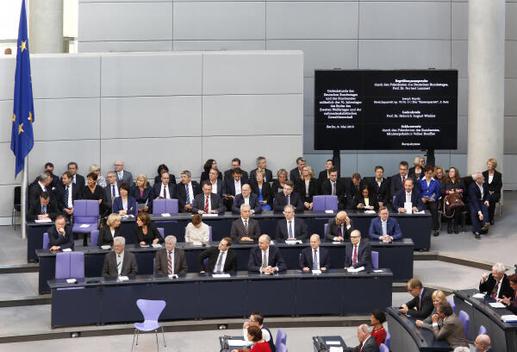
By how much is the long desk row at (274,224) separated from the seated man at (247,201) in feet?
0.52

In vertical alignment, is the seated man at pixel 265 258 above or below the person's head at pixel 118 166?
below

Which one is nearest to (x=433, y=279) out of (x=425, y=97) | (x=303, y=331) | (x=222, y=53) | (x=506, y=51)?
(x=303, y=331)

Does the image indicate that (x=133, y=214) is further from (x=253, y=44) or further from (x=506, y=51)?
(x=506, y=51)

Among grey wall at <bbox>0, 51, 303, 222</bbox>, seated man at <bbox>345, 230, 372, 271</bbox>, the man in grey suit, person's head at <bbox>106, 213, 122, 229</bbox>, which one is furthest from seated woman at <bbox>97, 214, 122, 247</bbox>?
grey wall at <bbox>0, 51, 303, 222</bbox>

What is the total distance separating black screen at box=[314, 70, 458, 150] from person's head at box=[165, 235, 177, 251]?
596 cm

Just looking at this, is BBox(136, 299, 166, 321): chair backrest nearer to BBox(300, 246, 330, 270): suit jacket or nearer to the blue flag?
BBox(300, 246, 330, 270): suit jacket

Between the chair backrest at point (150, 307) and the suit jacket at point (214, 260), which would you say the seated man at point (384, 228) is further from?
the chair backrest at point (150, 307)

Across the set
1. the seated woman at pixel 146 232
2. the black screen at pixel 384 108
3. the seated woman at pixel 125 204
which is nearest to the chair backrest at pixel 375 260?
the seated woman at pixel 146 232

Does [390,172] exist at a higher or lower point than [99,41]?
lower

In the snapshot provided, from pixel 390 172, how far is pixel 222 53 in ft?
15.5

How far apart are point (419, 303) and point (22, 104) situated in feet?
30.3

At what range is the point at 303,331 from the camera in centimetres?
1709

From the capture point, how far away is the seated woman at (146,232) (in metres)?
18.2

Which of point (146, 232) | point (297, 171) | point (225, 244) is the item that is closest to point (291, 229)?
point (225, 244)
